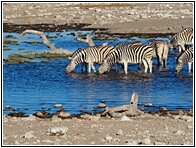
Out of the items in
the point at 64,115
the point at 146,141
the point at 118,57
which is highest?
the point at 118,57

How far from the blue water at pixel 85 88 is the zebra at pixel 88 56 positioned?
291 millimetres

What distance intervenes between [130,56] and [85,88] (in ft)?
11.6

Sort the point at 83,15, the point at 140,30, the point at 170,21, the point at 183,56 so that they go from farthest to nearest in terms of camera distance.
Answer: the point at 83,15
the point at 170,21
the point at 140,30
the point at 183,56

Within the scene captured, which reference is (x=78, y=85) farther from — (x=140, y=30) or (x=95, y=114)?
(x=140, y=30)

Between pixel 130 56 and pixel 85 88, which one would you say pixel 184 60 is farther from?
pixel 85 88

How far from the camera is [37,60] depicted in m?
23.5

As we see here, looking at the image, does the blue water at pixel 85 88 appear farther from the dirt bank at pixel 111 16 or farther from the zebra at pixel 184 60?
the dirt bank at pixel 111 16

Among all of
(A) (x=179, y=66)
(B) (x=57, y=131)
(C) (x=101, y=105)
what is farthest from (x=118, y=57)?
(B) (x=57, y=131)

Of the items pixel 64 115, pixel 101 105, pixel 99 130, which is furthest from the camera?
pixel 101 105

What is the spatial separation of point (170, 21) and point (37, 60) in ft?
51.2

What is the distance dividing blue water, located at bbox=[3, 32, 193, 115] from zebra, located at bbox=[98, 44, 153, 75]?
0.35 metres

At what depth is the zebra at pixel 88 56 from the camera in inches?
795

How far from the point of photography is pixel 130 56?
19.9 meters

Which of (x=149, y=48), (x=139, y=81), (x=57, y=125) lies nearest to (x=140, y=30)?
(x=149, y=48)
